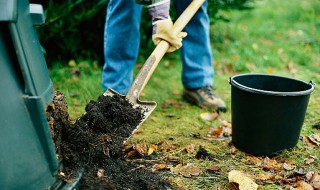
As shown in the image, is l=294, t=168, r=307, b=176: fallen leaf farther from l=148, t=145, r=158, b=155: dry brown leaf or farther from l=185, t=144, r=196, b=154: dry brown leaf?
l=148, t=145, r=158, b=155: dry brown leaf

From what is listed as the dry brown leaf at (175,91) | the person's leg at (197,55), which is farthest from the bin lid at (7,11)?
the dry brown leaf at (175,91)

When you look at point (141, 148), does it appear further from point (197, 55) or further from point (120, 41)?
point (197, 55)

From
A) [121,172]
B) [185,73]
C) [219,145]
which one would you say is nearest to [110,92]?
[121,172]

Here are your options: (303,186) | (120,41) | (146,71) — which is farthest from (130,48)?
(303,186)

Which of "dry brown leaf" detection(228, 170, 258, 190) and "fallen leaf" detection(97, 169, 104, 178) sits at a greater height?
"fallen leaf" detection(97, 169, 104, 178)

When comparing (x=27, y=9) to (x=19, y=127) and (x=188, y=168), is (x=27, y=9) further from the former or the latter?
(x=188, y=168)

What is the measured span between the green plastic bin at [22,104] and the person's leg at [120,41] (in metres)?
1.09

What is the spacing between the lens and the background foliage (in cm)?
334

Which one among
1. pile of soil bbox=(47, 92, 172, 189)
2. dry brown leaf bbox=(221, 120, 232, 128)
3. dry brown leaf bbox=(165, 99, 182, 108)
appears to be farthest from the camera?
A: dry brown leaf bbox=(165, 99, 182, 108)

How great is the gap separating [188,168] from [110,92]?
645 mm

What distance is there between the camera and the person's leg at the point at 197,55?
2934 mm

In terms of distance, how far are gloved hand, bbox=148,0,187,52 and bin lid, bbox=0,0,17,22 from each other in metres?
0.97

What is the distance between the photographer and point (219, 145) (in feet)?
7.62

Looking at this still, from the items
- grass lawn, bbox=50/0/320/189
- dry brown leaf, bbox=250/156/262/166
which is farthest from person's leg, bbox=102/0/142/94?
dry brown leaf, bbox=250/156/262/166
